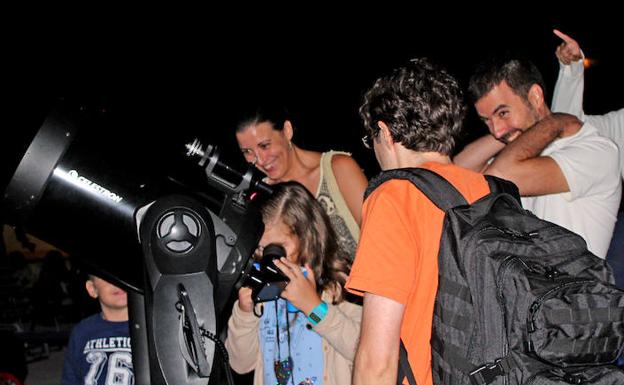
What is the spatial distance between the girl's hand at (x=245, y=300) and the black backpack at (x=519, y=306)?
90 cm

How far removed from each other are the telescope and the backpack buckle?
54cm

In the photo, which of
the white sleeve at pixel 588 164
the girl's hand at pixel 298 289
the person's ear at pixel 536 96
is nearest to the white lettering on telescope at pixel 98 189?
the girl's hand at pixel 298 289

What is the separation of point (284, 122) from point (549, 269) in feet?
6.14

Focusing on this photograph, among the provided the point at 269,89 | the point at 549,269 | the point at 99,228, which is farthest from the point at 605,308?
the point at 269,89

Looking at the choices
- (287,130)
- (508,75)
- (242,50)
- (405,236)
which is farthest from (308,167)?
(242,50)

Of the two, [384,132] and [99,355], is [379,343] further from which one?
[99,355]

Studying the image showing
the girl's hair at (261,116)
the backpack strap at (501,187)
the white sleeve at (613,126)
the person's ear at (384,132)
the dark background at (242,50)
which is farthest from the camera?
the dark background at (242,50)

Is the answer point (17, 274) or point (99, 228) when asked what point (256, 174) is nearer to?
point (99, 228)

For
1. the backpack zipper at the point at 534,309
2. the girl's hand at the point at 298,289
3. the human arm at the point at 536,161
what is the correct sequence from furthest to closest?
the human arm at the point at 536,161 < the girl's hand at the point at 298,289 < the backpack zipper at the point at 534,309

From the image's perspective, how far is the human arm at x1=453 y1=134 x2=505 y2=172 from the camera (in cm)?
277

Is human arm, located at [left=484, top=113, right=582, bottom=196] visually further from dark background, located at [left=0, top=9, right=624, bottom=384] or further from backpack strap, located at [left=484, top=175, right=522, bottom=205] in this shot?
dark background, located at [left=0, top=9, right=624, bottom=384]

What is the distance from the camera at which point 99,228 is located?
1564mm

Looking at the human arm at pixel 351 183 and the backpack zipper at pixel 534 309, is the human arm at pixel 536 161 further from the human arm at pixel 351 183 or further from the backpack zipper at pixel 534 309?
the backpack zipper at pixel 534 309

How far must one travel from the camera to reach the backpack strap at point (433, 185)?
4.57ft
